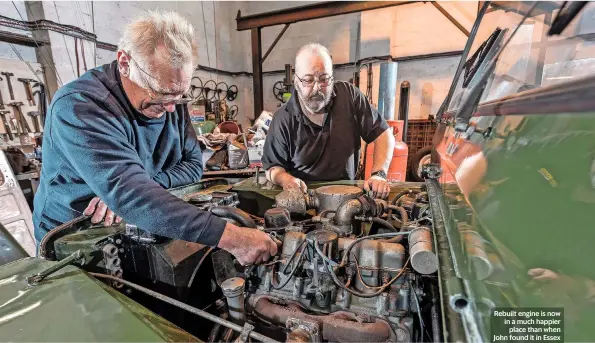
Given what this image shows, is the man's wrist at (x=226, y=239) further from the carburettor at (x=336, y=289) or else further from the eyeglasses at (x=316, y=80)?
the eyeglasses at (x=316, y=80)

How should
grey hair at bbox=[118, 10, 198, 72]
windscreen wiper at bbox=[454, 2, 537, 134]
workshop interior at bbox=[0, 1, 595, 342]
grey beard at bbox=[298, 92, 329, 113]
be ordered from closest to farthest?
workshop interior at bbox=[0, 1, 595, 342]
windscreen wiper at bbox=[454, 2, 537, 134]
grey hair at bbox=[118, 10, 198, 72]
grey beard at bbox=[298, 92, 329, 113]

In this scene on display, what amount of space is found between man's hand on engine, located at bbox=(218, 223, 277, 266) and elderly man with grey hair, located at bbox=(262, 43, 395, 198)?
1.03 m

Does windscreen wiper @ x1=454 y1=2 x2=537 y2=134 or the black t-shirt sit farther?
the black t-shirt

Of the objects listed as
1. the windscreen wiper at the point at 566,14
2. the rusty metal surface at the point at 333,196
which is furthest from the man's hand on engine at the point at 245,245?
the windscreen wiper at the point at 566,14

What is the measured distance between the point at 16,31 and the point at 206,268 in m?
4.85

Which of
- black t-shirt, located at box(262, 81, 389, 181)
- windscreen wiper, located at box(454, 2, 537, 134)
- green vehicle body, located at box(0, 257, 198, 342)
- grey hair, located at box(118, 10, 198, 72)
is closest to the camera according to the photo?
green vehicle body, located at box(0, 257, 198, 342)

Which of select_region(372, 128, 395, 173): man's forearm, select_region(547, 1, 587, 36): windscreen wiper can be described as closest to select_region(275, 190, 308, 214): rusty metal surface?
select_region(372, 128, 395, 173): man's forearm

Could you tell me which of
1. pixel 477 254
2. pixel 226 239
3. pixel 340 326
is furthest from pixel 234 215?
pixel 477 254

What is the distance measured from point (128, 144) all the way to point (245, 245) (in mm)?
701

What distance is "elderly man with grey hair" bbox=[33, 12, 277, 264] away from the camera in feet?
3.45

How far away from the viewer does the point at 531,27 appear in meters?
0.89

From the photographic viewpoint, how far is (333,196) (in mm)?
1392

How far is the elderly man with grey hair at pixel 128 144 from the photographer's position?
1.05 meters

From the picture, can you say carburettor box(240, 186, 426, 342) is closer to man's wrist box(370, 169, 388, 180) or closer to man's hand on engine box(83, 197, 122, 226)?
man's hand on engine box(83, 197, 122, 226)
